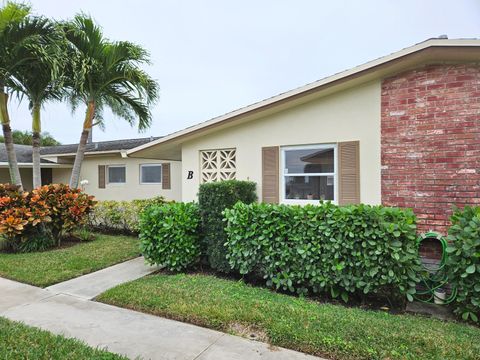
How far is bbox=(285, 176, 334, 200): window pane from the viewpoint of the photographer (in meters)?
5.98

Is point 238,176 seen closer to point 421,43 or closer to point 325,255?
point 325,255

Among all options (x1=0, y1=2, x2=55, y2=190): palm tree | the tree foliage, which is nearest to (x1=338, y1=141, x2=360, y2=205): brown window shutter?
(x1=0, y1=2, x2=55, y2=190): palm tree

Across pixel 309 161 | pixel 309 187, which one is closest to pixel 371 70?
pixel 309 161

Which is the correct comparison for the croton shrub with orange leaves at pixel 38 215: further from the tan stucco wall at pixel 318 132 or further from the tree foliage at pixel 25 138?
the tree foliage at pixel 25 138

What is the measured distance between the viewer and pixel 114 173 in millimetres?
14641

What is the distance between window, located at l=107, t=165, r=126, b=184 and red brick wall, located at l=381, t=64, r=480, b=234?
12216mm

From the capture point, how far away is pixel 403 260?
13.4ft

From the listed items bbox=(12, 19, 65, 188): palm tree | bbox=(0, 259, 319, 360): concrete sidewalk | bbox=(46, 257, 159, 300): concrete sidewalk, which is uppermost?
bbox=(12, 19, 65, 188): palm tree

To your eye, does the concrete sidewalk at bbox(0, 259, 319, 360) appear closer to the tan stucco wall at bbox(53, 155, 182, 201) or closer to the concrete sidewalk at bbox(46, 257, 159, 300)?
the concrete sidewalk at bbox(46, 257, 159, 300)

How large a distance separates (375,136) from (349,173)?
2.74ft

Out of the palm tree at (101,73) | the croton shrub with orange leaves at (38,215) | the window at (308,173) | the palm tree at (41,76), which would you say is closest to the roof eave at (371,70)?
the window at (308,173)

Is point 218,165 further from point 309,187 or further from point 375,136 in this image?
point 375,136

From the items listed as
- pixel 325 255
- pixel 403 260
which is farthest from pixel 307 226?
pixel 403 260

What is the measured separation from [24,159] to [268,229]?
16029 mm
